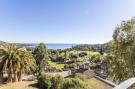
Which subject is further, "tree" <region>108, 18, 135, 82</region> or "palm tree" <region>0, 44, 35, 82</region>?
"palm tree" <region>0, 44, 35, 82</region>

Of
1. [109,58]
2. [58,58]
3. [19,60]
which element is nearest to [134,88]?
[109,58]

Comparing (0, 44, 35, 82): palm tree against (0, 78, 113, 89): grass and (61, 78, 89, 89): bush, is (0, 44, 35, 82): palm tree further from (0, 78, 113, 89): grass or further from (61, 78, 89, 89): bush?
(61, 78, 89, 89): bush

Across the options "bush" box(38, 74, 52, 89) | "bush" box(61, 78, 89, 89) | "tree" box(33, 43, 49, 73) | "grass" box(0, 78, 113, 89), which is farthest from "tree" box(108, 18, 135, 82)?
"tree" box(33, 43, 49, 73)

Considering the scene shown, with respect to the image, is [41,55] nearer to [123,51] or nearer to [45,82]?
[45,82]

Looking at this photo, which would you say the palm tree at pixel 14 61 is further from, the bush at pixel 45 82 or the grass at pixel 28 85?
the bush at pixel 45 82

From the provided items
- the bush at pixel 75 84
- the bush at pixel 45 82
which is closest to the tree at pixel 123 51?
the bush at pixel 75 84

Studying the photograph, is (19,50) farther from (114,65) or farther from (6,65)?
(114,65)

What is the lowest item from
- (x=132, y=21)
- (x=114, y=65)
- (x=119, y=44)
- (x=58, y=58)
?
(x=58, y=58)
